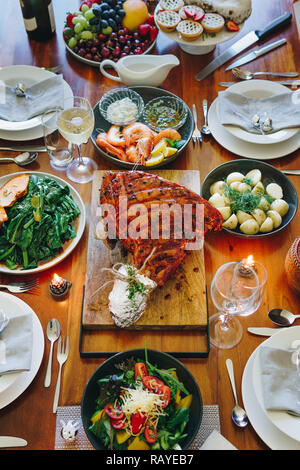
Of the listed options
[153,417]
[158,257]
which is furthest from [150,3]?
[153,417]

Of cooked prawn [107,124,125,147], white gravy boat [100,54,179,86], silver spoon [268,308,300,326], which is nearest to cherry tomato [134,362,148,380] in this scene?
silver spoon [268,308,300,326]

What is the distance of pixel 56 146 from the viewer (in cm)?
221

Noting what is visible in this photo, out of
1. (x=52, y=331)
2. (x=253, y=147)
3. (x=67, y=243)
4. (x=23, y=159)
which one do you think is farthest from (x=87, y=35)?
(x=52, y=331)

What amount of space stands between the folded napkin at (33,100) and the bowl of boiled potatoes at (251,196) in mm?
936

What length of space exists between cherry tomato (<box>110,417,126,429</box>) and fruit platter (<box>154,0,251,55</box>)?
6.51ft

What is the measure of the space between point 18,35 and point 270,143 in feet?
5.60

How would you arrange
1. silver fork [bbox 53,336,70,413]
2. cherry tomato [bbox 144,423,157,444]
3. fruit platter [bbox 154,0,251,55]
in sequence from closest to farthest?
cherry tomato [bbox 144,423,157,444] < silver fork [bbox 53,336,70,413] < fruit platter [bbox 154,0,251,55]

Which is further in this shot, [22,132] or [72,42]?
[72,42]

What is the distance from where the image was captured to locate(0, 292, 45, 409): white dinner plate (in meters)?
1.53

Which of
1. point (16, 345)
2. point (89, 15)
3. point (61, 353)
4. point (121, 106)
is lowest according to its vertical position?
point (61, 353)

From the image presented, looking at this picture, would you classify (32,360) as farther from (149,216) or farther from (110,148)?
(110,148)

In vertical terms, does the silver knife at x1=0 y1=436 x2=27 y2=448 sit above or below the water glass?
below

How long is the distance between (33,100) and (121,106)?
468 mm

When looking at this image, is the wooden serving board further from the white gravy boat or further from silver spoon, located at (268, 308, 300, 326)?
the white gravy boat
